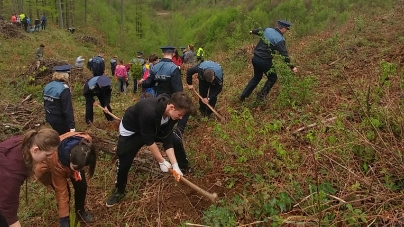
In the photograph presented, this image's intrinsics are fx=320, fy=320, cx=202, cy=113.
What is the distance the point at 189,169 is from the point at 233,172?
0.66 metres

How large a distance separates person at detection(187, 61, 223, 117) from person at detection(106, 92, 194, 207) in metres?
1.80

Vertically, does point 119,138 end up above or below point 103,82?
above

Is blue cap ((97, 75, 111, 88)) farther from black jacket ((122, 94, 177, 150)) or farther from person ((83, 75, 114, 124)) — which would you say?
black jacket ((122, 94, 177, 150))

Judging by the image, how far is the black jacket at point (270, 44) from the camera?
517 centimetres

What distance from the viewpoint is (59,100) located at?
4473 millimetres

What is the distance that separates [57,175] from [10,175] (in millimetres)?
644

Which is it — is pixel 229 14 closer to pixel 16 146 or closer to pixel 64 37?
pixel 64 37

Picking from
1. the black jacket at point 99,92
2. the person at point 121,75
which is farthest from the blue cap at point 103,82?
the person at point 121,75

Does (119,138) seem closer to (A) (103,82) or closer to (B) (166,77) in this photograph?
(B) (166,77)

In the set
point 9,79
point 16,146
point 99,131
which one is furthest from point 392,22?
point 9,79

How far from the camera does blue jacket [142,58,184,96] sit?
4672 millimetres

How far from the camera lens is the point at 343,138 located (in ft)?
10.4

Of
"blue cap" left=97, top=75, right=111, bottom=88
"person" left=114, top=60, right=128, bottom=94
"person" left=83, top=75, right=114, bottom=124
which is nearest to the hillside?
"person" left=83, top=75, right=114, bottom=124

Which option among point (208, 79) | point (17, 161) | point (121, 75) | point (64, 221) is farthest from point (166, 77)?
point (121, 75)
